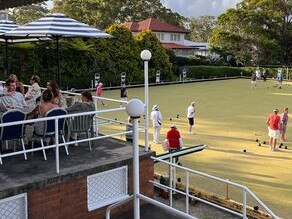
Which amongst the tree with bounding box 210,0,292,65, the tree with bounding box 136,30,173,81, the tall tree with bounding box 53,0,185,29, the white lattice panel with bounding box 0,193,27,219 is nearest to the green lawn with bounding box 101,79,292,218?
the white lattice panel with bounding box 0,193,27,219

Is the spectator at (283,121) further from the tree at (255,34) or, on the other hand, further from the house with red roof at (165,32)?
the house with red roof at (165,32)

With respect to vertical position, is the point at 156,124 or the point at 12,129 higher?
the point at 12,129

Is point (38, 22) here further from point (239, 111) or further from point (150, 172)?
point (239, 111)

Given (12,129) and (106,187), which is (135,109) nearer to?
(106,187)

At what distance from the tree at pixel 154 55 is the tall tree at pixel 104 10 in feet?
60.9

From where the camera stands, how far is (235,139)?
1451cm

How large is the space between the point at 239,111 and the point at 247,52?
27292 mm

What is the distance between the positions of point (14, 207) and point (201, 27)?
321 feet

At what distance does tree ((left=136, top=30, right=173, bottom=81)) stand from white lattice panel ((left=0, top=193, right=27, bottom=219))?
97.1ft

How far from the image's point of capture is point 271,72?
41.3 meters

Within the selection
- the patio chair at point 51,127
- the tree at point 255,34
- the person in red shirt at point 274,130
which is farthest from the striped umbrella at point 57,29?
the tree at point 255,34

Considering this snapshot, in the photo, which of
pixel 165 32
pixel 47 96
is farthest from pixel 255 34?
pixel 47 96

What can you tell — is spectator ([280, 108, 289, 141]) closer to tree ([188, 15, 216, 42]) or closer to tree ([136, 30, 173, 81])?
tree ([136, 30, 173, 81])

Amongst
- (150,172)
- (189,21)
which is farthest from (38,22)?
(189,21)
